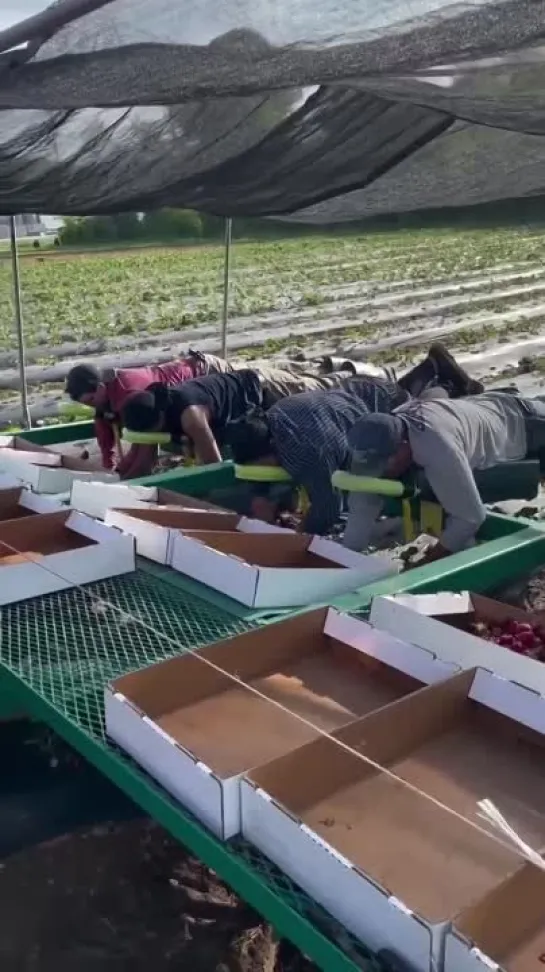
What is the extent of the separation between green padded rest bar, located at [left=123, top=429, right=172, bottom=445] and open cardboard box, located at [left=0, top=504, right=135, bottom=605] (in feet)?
3.77

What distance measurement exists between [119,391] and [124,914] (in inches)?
103

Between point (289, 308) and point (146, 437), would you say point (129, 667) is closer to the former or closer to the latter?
point (146, 437)

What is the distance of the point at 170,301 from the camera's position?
12.4 metres

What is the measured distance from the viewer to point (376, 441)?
2949 mm

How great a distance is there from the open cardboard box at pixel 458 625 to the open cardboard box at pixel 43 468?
1.76m

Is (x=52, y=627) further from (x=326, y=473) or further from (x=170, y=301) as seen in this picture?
(x=170, y=301)

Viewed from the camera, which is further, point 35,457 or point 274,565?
point 35,457

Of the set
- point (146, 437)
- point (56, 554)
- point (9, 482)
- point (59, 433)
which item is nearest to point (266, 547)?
point (56, 554)

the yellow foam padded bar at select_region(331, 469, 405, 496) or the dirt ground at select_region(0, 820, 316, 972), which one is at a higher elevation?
the yellow foam padded bar at select_region(331, 469, 405, 496)

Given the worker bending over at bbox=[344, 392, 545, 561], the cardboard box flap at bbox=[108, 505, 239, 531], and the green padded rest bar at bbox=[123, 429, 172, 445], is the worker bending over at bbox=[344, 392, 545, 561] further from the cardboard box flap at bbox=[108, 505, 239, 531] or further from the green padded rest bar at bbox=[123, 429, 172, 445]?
the green padded rest bar at bbox=[123, 429, 172, 445]

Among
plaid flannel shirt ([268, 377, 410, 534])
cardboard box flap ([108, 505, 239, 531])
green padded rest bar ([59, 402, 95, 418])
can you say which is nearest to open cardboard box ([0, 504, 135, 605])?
cardboard box flap ([108, 505, 239, 531])

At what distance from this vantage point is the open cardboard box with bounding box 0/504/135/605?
2.41 metres

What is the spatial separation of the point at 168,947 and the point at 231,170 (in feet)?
8.99

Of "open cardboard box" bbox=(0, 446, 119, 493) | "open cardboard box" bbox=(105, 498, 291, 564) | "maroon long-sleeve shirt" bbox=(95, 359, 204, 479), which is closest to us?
"open cardboard box" bbox=(105, 498, 291, 564)
